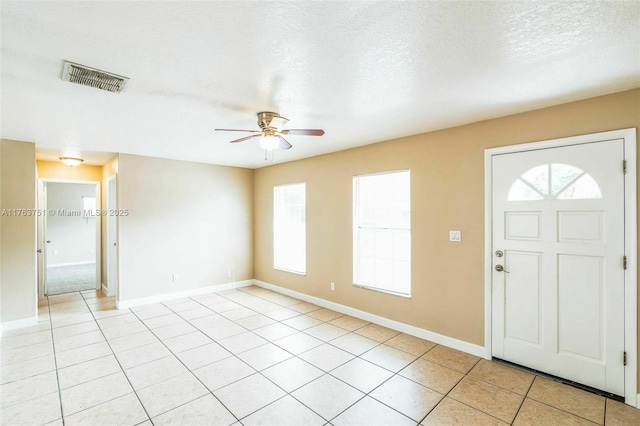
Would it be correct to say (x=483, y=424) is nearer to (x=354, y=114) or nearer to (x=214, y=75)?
(x=354, y=114)

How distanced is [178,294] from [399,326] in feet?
13.2

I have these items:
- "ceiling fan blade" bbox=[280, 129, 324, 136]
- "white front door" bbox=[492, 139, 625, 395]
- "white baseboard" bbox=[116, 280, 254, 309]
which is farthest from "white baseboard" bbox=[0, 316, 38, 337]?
"white front door" bbox=[492, 139, 625, 395]

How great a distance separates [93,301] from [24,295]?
4.20 ft

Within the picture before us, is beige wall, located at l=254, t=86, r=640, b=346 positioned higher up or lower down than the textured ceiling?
lower down

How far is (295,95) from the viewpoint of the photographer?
101 inches

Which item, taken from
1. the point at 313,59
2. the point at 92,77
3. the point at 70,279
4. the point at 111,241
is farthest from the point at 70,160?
the point at 313,59

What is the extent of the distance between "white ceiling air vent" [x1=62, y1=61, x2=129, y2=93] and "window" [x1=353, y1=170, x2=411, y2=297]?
10.3 feet

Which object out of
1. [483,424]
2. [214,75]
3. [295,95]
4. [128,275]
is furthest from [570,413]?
[128,275]

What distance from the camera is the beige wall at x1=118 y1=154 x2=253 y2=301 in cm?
501

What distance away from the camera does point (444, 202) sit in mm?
3533

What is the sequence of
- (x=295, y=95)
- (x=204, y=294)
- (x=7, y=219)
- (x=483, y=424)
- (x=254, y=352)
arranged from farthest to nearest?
(x=204, y=294) < (x=7, y=219) < (x=254, y=352) < (x=295, y=95) < (x=483, y=424)

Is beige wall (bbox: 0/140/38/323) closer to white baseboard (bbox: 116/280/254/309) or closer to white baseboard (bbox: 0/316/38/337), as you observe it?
white baseboard (bbox: 0/316/38/337)

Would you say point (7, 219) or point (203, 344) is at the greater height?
point (7, 219)

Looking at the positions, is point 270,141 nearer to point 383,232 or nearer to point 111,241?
point 383,232
